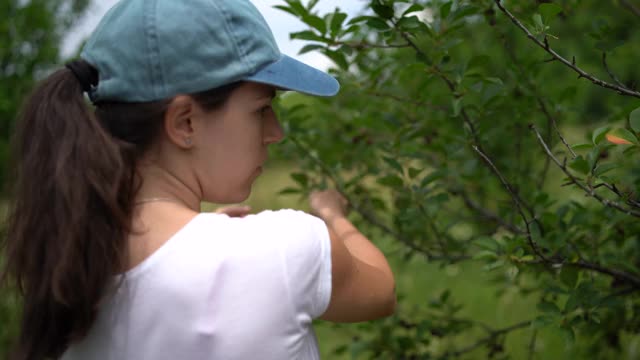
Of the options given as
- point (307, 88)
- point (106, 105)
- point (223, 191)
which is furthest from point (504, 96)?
point (106, 105)

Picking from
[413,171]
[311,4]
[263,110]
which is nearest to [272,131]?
[263,110]

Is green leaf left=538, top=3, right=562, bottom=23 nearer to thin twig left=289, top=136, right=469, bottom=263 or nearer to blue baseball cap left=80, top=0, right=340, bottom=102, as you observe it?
blue baseball cap left=80, top=0, right=340, bottom=102

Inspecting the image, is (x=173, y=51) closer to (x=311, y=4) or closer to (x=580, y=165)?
(x=311, y=4)

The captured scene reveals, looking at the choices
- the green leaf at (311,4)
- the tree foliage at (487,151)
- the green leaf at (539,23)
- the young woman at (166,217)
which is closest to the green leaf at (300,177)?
the tree foliage at (487,151)

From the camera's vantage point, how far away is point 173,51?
159cm

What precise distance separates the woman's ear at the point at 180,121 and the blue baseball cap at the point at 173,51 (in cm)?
2

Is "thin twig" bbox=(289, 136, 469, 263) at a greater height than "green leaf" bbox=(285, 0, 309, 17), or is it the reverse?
"green leaf" bbox=(285, 0, 309, 17)

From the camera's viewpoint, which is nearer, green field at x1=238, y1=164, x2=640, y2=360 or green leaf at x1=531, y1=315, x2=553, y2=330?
green leaf at x1=531, y1=315, x2=553, y2=330

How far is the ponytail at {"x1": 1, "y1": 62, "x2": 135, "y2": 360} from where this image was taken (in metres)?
1.49

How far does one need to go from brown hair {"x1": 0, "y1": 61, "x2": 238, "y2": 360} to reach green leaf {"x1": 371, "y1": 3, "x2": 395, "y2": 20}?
602mm

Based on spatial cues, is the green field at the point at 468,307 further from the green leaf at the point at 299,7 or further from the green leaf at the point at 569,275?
the green leaf at the point at 299,7

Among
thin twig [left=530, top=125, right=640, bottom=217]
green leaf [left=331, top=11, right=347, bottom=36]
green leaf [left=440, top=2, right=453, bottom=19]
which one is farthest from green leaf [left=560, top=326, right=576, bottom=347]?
green leaf [left=331, top=11, right=347, bottom=36]

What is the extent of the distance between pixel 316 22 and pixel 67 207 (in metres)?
0.98

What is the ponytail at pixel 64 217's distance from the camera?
1488 millimetres
